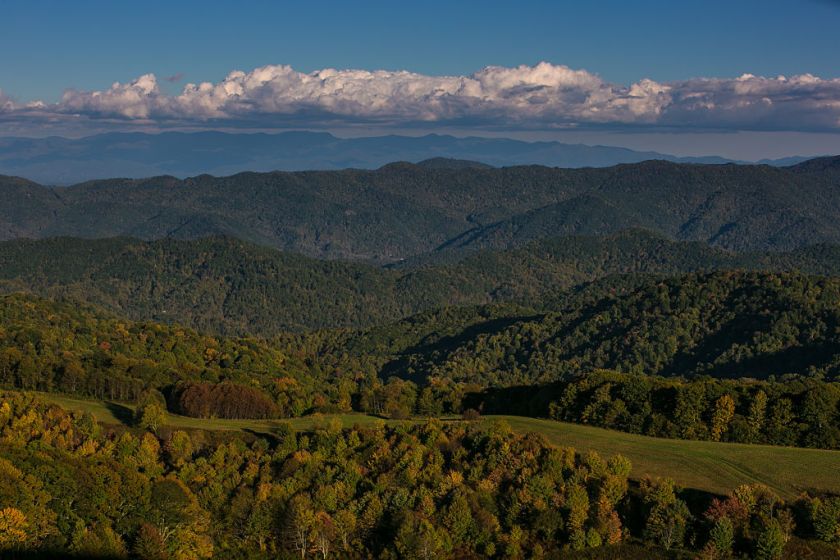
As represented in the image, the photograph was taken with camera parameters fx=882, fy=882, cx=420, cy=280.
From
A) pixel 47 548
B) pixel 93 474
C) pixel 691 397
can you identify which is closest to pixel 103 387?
pixel 93 474

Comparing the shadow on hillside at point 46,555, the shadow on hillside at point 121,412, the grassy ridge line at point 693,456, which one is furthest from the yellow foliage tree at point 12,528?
the shadow on hillside at point 121,412

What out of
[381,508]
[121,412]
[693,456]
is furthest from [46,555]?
[693,456]

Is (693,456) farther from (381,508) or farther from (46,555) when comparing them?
(46,555)

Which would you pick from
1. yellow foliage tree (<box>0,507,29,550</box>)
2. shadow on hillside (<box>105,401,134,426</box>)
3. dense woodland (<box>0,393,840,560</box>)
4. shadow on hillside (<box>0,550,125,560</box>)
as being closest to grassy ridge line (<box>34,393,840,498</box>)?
shadow on hillside (<box>105,401,134,426</box>)

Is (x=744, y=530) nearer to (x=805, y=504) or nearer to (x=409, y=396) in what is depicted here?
(x=805, y=504)

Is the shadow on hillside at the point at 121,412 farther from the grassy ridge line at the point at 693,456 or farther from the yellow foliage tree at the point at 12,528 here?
the yellow foliage tree at the point at 12,528

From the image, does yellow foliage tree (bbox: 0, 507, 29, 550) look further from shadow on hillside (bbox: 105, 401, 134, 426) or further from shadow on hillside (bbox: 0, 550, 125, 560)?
shadow on hillside (bbox: 105, 401, 134, 426)
